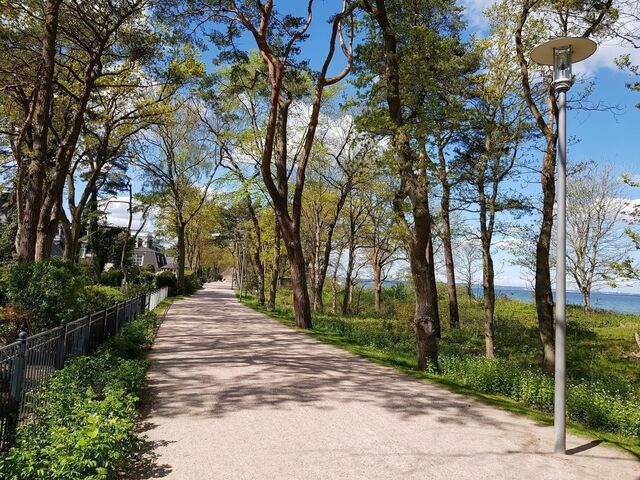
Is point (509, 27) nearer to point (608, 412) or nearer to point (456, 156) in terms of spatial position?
point (456, 156)

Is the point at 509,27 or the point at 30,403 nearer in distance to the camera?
the point at 30,403

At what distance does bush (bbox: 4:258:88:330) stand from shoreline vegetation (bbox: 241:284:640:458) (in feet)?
22.3

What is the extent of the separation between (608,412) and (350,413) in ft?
13.8

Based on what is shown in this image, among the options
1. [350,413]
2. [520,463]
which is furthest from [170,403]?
[520,463]

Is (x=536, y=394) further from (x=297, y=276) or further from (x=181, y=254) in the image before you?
(x=181, y=254)

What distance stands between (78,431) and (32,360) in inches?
90.9

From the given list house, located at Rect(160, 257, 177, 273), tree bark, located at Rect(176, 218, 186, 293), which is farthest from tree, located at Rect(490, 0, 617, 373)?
house, located at Rect(160, 257, 177, 273)

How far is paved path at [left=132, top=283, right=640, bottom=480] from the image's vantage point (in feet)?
15.1

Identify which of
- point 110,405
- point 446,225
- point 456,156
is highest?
point 456,156

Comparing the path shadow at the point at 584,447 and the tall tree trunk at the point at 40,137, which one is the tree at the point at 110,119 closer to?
the tall tree trunk at the point at 40,137

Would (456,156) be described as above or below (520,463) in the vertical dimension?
above

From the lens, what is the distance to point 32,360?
5.93 meters

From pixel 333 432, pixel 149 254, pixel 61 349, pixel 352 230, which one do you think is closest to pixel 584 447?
pixel 333 432

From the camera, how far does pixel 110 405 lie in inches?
197
